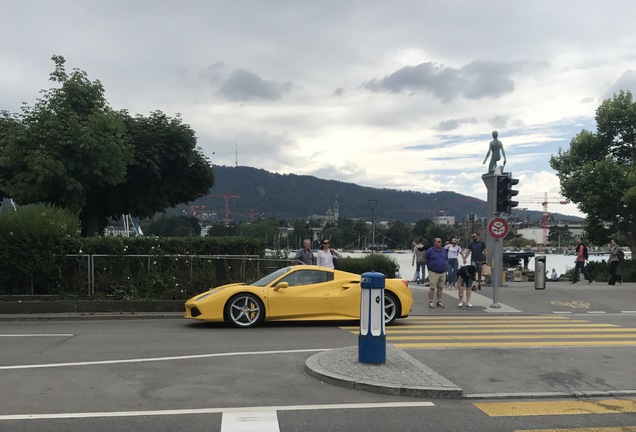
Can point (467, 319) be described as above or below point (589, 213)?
below

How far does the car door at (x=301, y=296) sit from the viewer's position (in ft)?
39.0

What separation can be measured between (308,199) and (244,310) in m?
114

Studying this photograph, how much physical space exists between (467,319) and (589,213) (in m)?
23.6

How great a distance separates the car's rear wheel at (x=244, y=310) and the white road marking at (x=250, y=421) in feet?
19.6

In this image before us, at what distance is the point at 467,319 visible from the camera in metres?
13.9

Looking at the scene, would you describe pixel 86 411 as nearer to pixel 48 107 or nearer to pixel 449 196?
pixel 48 107

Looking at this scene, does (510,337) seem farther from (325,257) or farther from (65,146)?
(65,146)

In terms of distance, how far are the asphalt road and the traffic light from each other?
4186 millimetres

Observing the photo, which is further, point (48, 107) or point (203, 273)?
point (48, 107)

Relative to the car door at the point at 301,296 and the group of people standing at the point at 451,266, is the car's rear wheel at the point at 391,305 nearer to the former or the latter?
the car door at the point at 301,296

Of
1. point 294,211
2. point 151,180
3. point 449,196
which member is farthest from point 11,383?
point 449,196

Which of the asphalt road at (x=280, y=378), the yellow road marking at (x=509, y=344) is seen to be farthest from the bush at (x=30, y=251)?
the yellow road marking at (x=509, y=344)

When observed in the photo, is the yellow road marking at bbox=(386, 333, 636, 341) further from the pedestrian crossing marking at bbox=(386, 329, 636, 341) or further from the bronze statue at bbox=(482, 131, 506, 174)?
the bronze statue at bbox=(482, 131, 506, 174)

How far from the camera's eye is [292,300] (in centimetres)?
1191
